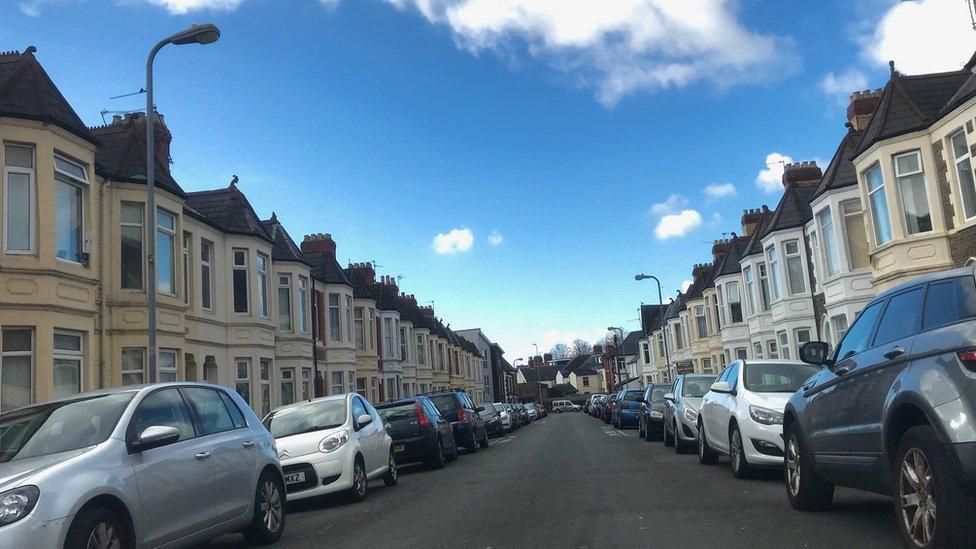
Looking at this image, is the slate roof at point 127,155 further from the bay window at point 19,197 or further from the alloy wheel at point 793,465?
the alloy wheel at point 793,465

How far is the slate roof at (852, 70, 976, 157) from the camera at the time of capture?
1927cm

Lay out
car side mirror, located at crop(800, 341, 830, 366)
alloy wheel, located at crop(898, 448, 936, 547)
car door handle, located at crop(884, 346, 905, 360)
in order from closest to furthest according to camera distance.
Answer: alloy wheel, located at crop(898, 448, 936, 547) → car door handle, located at crop(884, 346, 905, 360) → car side mirror, located at crop(800, 341, 830, 366)

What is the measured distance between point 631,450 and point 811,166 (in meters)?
17.9

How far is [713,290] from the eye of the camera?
45062 millimetres

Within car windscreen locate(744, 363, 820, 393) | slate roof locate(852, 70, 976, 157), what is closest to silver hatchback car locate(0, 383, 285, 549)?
car windscreen locate(744, 363, 820, 393)

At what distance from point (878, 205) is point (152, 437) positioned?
19213 millimetres

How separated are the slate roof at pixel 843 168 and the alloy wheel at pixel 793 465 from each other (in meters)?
17.2

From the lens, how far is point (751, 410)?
10609mm

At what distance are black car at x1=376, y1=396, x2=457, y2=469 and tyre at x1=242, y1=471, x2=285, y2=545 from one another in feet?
23.3

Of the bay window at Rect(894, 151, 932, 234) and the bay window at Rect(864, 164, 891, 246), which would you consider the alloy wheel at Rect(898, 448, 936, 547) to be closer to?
the bay window at Rect(894, 151, 932, 234)

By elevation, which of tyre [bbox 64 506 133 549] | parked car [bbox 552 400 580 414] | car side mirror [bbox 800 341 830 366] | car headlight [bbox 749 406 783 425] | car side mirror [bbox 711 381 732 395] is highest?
car side mirror [bbox 800 341 830 366]

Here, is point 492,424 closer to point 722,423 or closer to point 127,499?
point 722,423

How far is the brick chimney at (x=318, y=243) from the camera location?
34719 millimetres

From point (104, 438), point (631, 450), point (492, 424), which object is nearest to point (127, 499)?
point (104, 438)
